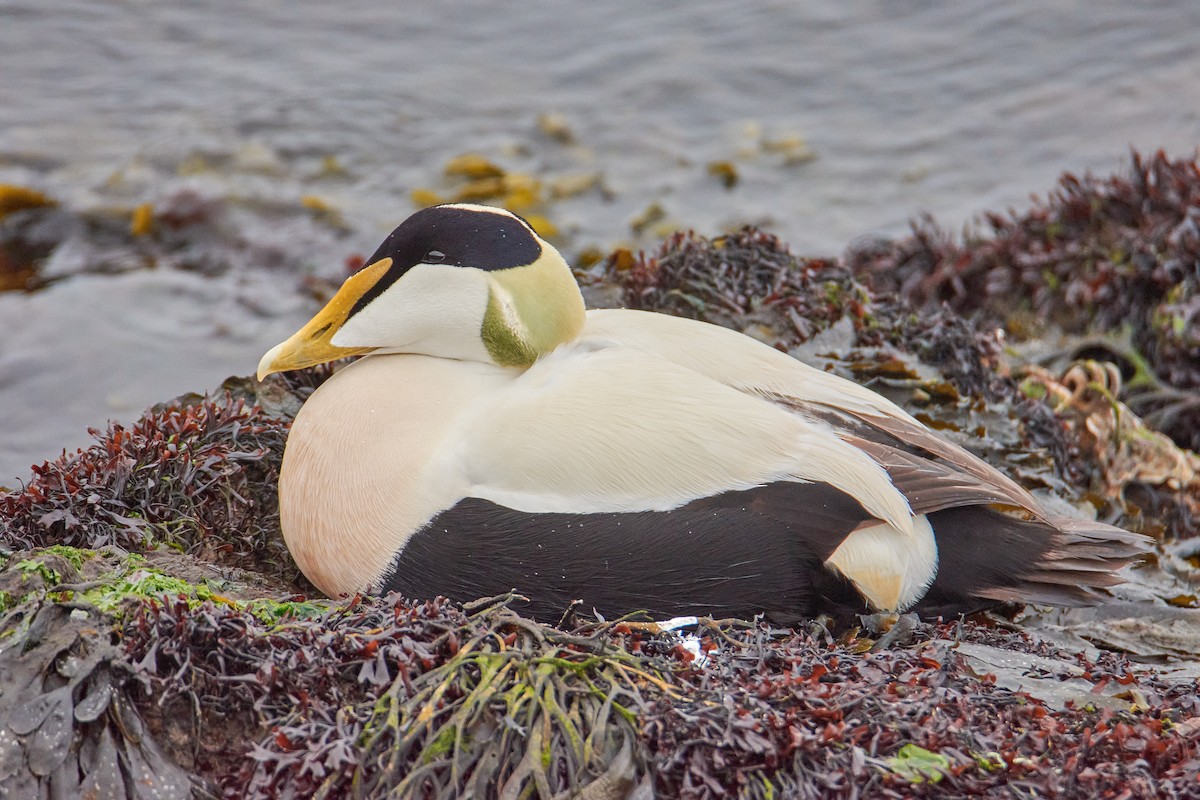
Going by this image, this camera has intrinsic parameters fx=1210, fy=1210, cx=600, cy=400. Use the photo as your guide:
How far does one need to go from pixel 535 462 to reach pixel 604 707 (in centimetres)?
71

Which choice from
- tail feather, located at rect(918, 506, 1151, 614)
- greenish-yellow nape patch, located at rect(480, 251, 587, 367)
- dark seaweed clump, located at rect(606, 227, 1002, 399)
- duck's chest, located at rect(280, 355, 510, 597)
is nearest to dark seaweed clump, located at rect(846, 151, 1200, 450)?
dark seaweed clump, located at rect(606, 227, 1002, 399)

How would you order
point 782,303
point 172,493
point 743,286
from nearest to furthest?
1. point 172,493
2. point 782,303
3. point 743,286

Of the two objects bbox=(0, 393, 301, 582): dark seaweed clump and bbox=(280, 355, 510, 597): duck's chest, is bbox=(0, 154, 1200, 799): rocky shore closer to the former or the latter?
bbox=(0, 393, 301, 582): dark seaweed clump

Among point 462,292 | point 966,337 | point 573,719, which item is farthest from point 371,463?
point 966,337

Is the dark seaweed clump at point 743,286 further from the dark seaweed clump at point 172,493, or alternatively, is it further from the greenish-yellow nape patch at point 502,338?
the dark seaweed clump at point 172,493

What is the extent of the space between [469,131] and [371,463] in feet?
19.2

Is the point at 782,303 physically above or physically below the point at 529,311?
below

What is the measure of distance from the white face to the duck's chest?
0.16 feet

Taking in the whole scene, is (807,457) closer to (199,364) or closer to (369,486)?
(369,486)

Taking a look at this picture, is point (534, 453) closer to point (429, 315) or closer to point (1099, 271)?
point (429, 315)

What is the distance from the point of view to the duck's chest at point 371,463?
3.03m

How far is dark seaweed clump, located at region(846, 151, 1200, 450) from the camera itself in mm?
5223

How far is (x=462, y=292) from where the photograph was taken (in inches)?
131

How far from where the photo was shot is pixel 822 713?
99.4 inches
